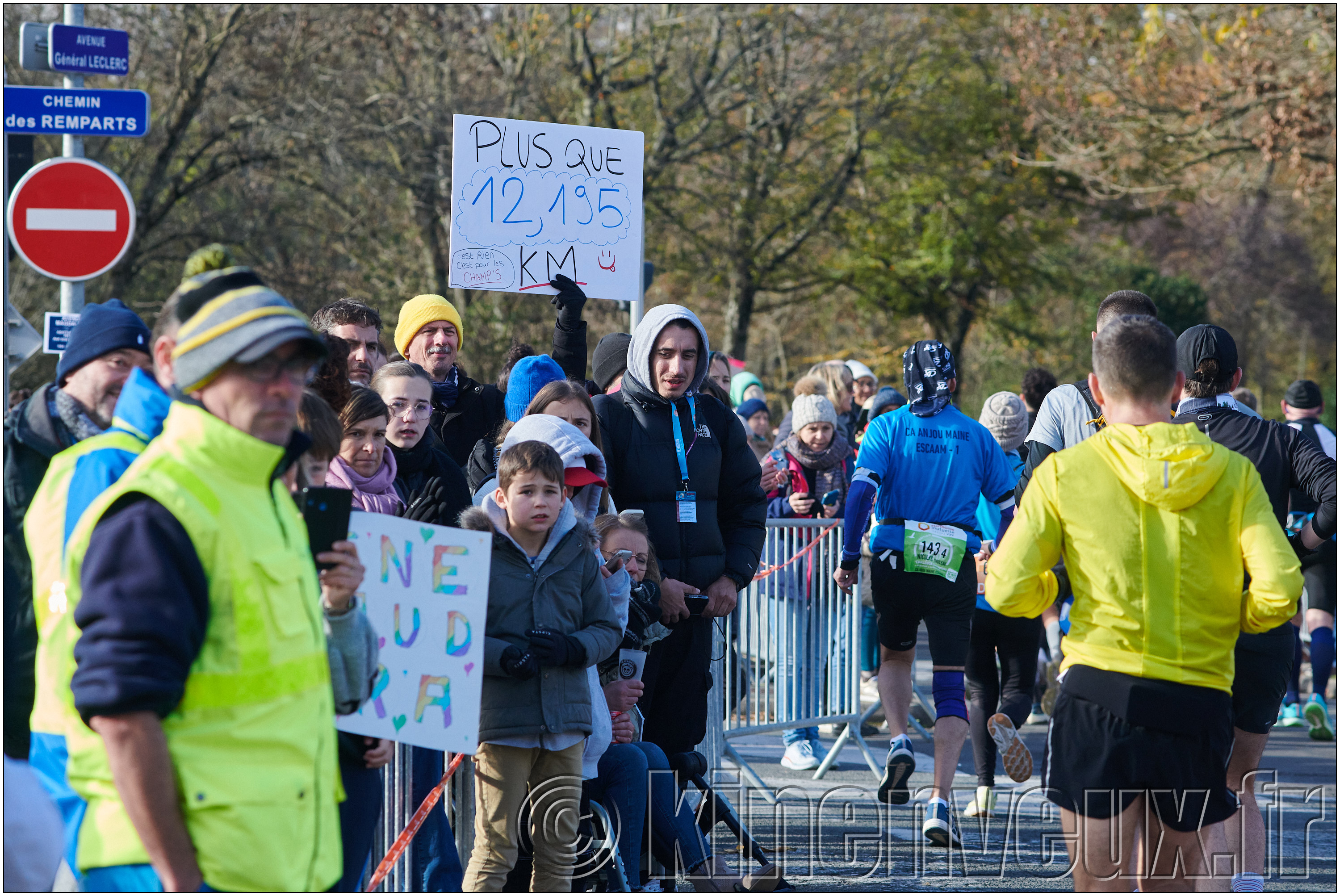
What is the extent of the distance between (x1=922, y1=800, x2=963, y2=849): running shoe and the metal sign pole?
5603 millimetres

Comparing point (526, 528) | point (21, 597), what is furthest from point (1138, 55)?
point (21, 597)

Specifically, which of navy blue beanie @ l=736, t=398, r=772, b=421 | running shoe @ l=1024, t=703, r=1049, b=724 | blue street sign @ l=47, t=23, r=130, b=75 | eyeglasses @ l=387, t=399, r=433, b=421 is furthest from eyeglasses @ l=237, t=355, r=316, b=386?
navy blue beanie @ l=736, t=398, r=772, b=421

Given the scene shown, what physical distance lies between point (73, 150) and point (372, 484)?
642 cm

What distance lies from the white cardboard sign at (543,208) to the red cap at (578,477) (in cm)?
156

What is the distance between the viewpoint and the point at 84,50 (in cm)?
866

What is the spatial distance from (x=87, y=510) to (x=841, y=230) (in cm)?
2101

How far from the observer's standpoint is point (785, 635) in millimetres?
7258

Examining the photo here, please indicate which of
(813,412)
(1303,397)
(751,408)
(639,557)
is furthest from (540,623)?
(1303,397)

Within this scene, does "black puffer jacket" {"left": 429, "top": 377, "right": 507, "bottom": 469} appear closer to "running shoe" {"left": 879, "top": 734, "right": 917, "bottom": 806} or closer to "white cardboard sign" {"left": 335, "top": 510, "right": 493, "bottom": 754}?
"running shoe" {"left": 879, "top": 734, "right": 917, "bottom": 806}

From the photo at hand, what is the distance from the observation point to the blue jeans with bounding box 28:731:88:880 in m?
2.57

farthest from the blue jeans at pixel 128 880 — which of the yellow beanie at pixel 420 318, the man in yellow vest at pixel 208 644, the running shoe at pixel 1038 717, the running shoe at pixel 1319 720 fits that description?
the running shoe at pixel 1319 720

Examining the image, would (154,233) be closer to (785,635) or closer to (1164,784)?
(785,635)

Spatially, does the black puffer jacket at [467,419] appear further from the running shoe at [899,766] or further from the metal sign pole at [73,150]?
the metal sign pole at [73,150]

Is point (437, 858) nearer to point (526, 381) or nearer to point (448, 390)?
point (526, 381)
